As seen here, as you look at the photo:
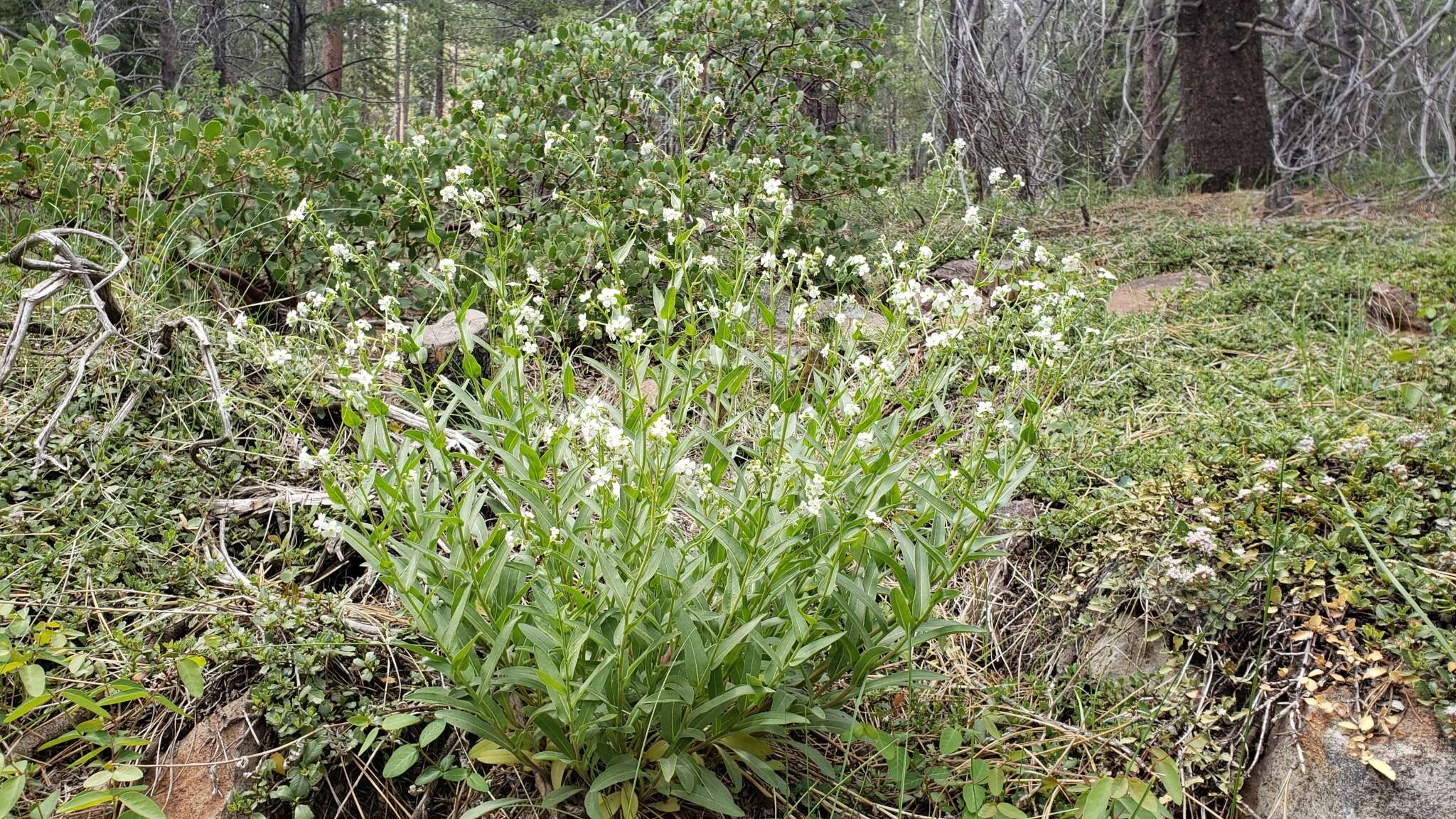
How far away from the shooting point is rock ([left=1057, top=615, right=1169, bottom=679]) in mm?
2229

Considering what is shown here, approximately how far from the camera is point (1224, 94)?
23.6ft

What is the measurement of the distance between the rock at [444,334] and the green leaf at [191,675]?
1.72 m

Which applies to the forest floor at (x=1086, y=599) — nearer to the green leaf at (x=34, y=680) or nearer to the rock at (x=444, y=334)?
the green leaf at (x=34, y=680)

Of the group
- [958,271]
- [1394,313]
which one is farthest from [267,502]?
[1394,313]

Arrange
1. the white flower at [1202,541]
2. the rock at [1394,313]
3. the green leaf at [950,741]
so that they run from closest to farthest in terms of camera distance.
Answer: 1. the green leaf at [950,741]
2. the white flower at [1202,541]
3. the rock at [1394,313]

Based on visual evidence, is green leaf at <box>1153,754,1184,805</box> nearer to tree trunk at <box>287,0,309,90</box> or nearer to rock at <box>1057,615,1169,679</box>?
rock at <box>1057,615,1169,679</box>

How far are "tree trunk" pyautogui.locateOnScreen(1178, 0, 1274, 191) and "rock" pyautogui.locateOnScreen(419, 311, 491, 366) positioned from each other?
243 inches

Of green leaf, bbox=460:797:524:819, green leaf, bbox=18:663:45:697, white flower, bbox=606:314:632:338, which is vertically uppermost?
white flower, bbox=606:314:632:338

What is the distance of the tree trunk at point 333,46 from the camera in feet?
37.5

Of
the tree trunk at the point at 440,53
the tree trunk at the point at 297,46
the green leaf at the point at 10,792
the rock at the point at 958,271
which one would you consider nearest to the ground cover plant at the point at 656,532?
the green leaf at the point at 10,792

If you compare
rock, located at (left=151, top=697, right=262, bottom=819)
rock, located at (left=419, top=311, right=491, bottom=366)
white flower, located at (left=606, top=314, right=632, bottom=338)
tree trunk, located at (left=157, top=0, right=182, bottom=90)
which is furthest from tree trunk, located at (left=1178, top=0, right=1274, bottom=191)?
tree trunk, located at (left=157, top=0, right=182, bottom=90)

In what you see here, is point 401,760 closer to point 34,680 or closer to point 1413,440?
point 34,680

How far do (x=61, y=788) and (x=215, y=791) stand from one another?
31 cm

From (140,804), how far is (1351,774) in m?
2.24
